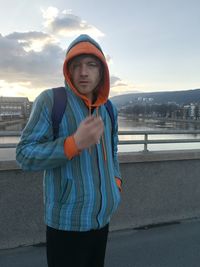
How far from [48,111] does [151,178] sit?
139 inches

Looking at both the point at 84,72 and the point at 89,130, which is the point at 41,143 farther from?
the point at 84,72

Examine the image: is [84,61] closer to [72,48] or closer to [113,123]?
[72,48]

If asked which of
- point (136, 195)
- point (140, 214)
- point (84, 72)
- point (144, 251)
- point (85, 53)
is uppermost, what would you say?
point (85, 53)

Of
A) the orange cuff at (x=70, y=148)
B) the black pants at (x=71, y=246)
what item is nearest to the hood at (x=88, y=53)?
the orange cuff at (x=70, y=148)

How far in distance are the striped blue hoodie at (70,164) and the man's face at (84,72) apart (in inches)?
1.3

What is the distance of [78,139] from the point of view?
1.71 m

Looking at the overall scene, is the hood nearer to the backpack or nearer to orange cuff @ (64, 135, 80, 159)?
the backpack

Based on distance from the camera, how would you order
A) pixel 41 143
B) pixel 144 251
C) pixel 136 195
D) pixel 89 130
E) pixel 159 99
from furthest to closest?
pixel 159 99
pixel 136 195
pixel 144 251
pixel 41 143
pixel 89 130

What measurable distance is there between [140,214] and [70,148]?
362cm

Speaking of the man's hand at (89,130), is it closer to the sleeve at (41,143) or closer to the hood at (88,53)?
the sleeve at (41,143)

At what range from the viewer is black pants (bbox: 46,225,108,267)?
1955mm

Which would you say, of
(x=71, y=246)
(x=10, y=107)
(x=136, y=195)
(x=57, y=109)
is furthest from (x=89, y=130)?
(x=136, y=195)

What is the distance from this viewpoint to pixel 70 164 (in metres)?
1.90

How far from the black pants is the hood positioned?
72 cm
